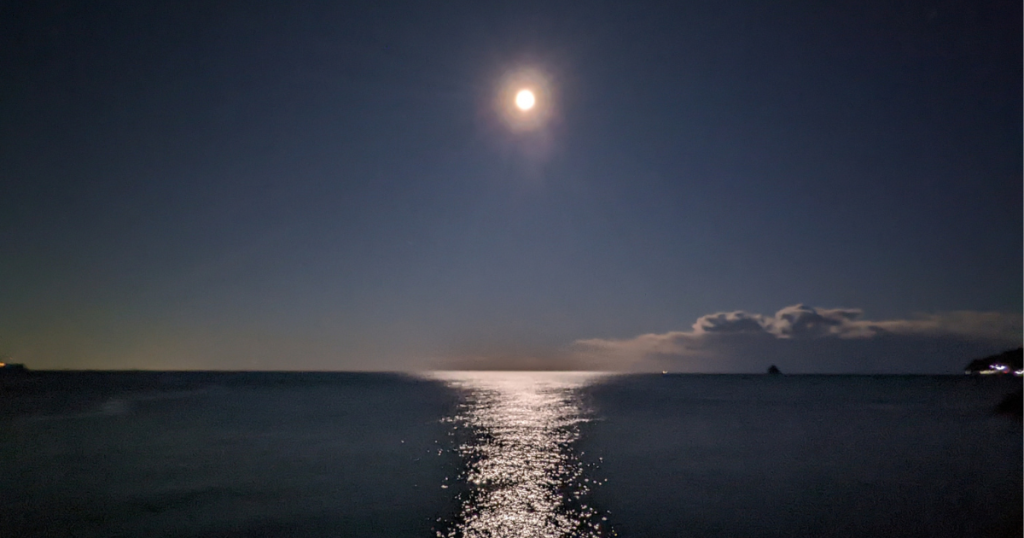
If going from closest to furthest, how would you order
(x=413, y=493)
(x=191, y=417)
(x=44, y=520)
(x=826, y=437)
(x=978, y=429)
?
(x=44, y=520)
(x=413, y=493)
(x=826, y=437)
(x=978, y=429)
(x=191, y=417)

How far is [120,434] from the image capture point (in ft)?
184

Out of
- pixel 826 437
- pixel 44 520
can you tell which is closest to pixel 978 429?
pixel 826 437

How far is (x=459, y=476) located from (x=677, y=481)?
15403 mm

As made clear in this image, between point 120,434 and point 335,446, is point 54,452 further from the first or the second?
point 335,446

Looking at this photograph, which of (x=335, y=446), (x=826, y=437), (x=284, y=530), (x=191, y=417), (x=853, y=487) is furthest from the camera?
(x=191, y=417)

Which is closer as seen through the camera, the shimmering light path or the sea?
the shimmering light path

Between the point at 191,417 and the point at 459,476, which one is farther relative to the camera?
the point at 191,417

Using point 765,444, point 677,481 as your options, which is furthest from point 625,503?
point 765,444

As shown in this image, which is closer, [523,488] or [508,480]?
[523,488]

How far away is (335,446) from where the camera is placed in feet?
161

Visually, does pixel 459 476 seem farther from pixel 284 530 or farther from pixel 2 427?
pixel 2 427

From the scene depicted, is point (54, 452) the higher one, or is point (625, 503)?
point (625, 503)

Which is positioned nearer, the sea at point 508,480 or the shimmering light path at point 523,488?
the shimmering light path at point 523,488

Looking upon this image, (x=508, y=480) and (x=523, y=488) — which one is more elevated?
(x=523, y=488)
